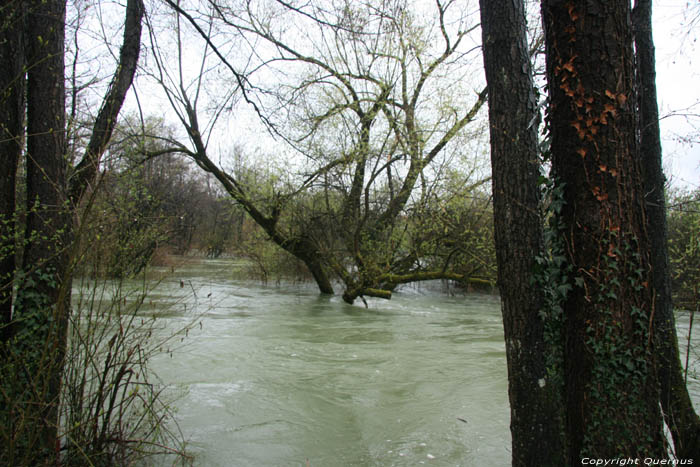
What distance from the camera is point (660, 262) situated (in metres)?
3.72

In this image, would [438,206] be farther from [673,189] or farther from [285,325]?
[673,189]

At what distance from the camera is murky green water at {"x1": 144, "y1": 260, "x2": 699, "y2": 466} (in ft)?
13.9

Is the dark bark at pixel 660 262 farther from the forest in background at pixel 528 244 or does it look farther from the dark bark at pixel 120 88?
the dark bark at pixel 120 88

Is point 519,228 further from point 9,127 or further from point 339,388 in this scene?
point 339,388

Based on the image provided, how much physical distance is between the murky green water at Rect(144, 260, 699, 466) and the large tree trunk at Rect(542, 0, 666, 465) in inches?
75.9

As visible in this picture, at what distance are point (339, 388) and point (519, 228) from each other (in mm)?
3876

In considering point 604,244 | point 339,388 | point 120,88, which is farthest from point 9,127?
point 339,388

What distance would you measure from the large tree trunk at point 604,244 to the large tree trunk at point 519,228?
25 centimetres

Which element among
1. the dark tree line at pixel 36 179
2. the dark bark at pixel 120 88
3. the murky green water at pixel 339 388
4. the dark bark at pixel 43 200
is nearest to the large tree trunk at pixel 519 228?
the murky green water at pixel 339 388

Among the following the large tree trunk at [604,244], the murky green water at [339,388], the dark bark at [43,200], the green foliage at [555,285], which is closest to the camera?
the large tree trunk at [604,244]

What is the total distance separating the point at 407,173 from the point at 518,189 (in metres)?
8.55

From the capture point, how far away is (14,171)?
352 centimetres

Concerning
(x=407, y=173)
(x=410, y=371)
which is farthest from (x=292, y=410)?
(x=407, y=173)

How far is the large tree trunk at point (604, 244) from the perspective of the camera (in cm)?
239
